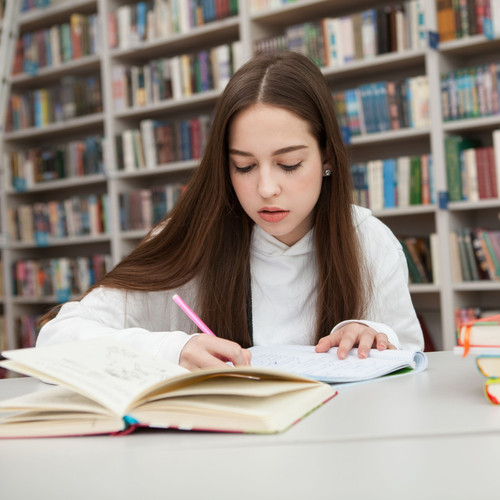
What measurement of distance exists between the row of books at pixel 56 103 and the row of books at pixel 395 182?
172 centimetres

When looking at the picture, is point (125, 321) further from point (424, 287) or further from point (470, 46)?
point (470, 46)

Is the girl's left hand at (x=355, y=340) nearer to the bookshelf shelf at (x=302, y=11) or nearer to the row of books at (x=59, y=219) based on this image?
the bookshelf shelf at (x=302, y=11)

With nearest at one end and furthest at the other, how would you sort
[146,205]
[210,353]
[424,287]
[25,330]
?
[210,353]
[424,287]
[146,205]
[25,330]

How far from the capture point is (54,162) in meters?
4.23

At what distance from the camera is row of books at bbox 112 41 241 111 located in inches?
139

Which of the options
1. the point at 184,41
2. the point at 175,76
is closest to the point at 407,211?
the point at 175,76

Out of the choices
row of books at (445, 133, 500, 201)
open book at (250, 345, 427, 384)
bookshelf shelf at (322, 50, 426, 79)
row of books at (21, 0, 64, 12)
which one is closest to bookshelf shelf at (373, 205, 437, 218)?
row of books at (445, 133, 500, 201)

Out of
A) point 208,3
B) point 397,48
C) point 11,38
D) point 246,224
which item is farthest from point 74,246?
point 246,224

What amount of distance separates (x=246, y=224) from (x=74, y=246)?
3219mm

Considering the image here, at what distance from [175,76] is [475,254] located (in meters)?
1.81

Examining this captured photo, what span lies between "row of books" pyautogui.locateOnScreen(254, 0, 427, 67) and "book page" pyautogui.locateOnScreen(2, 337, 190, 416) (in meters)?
2.47

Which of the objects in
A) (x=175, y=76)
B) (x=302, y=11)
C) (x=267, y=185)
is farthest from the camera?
(x=175, y=76)

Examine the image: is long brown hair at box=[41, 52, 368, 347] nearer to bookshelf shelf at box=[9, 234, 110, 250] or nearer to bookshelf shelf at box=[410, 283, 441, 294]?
bookshelf shelf at box=[410, 283, 441, 294]

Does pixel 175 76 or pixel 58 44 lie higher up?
pixel 58 44
